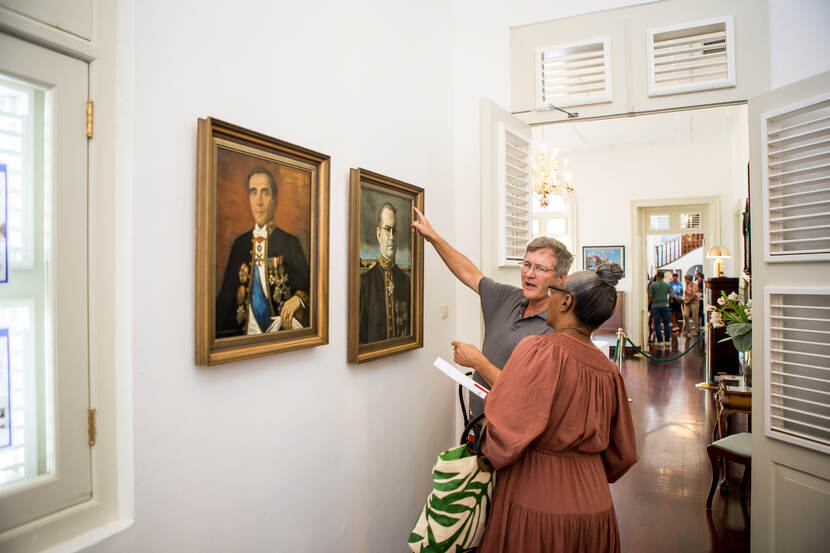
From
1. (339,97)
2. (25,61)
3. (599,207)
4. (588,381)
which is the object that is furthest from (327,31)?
(599,207)

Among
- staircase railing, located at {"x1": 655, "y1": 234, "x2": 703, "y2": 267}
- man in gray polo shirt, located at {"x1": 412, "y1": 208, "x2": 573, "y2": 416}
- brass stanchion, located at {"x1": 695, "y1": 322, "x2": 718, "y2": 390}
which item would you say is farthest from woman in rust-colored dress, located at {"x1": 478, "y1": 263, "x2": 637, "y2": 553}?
staircase railing, located at {"x1": 655, "y1": 234, "x2": 703, "y2": 267}

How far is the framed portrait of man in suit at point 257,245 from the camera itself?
4.98 ft

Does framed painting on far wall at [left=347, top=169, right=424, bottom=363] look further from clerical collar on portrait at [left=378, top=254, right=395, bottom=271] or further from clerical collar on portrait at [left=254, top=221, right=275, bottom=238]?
clerical collar on portrait at [left=254, top=221, right=275, bottom=238]

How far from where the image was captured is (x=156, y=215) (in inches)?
56.1

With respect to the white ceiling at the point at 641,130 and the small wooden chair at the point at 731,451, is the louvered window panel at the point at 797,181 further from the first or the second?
the white ceiling at the point at 641,130

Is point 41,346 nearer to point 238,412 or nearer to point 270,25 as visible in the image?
point 238,412

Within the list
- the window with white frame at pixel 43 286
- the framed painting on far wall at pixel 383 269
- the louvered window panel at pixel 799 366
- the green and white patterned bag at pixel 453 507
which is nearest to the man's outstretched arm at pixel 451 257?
the framed painting on far wall at pixel 383 269

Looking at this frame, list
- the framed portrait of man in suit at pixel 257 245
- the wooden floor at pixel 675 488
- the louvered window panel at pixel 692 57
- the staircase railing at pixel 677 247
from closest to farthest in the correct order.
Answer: the framed portrait of man in suit at pixel 257 245
the louvered window panel at pixel 692 57
the wooden floor at pixel 675 488
the staircase railing at pixel 677 247

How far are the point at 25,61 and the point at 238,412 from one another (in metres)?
1.16

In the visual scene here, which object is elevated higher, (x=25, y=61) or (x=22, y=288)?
(x=25, y=61)

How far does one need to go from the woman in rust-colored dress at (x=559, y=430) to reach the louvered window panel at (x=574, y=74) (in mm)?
2013

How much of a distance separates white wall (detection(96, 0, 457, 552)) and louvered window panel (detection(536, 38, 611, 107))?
797 millimetres

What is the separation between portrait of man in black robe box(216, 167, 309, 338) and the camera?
1.61 meters

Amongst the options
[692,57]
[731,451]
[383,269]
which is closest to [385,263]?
[383,269]
